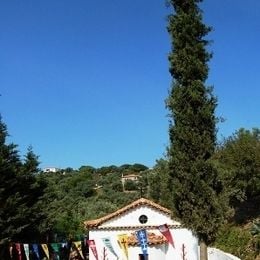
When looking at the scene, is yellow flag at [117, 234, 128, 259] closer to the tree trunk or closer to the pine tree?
the pine tree

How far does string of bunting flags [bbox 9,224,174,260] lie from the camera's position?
34875mm

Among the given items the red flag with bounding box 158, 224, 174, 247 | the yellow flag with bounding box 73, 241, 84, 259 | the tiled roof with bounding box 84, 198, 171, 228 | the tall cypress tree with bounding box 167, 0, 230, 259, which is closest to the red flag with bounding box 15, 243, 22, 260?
the yellow flag with bounding box 73, 241, 84, 259

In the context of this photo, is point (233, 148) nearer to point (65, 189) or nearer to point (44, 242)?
point (44, 242)

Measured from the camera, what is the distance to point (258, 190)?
3881 centimetres

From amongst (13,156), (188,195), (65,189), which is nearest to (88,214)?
(65,189)

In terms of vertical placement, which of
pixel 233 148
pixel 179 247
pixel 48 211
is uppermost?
pixel 233 148

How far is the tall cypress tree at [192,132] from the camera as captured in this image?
75.2ft

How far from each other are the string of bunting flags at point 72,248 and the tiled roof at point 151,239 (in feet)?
0.87

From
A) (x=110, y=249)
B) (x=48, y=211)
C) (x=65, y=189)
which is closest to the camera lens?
(x=48, y=211)

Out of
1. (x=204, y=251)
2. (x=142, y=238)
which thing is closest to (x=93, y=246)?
(x=142, y=238)

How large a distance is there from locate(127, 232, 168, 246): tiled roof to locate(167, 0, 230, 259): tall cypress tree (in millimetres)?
18029

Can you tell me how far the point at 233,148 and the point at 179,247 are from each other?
30.3 ft

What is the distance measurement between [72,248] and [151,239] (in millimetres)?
7751

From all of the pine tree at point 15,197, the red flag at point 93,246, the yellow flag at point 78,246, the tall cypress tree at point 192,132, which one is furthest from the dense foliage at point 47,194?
the tall cypress tree at point 192,132
